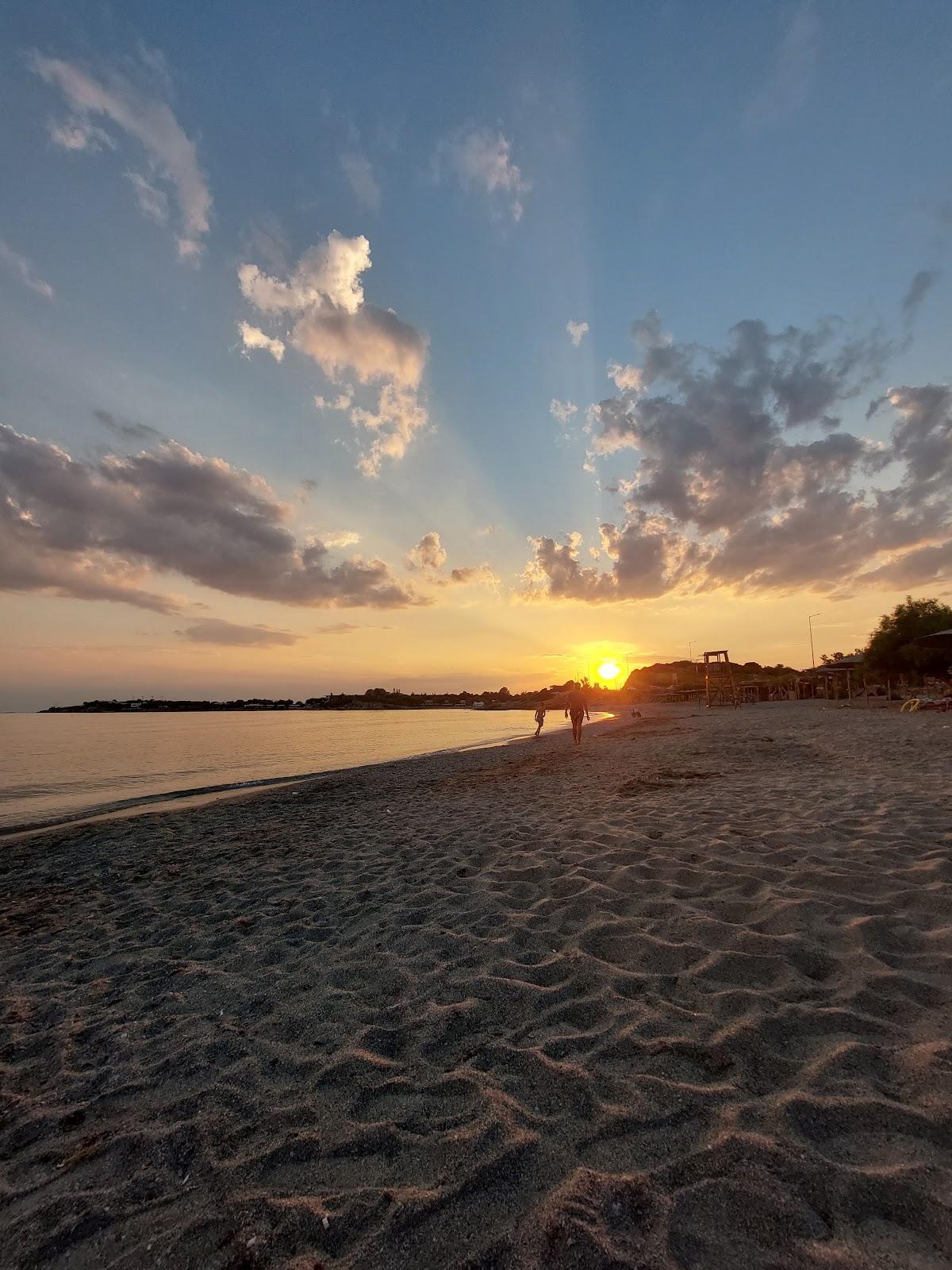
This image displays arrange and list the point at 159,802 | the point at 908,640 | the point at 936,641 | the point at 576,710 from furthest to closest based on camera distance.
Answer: the point at 908,640, the point at 936,641, the point at 576,710, the point at 159,802

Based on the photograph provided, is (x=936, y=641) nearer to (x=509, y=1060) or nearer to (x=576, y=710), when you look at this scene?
(x=576, y=710)

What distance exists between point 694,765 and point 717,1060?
10556 millimetres

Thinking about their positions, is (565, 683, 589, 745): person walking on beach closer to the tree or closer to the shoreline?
the shoreline

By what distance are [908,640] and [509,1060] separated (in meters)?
48.8

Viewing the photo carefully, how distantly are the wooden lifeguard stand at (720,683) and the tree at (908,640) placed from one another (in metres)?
10.4

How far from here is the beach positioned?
78.2 inches

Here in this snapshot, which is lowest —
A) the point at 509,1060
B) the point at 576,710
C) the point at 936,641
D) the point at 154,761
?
the point at 154,761

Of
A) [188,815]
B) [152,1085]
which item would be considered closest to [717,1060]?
[152,1085]

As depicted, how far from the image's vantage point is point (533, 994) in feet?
11.6

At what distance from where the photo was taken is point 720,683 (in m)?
46.5

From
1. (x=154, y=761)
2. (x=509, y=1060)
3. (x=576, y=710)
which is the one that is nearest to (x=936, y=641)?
(x=576, y=710)

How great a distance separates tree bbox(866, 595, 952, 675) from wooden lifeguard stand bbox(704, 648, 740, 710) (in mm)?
10408

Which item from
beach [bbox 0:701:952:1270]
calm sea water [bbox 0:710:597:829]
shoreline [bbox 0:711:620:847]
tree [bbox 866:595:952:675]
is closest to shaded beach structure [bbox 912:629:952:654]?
tree [bbox 866:595:952:675]

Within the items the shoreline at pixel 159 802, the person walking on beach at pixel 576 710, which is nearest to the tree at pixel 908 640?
the person walking on beach at pixel 576 710
